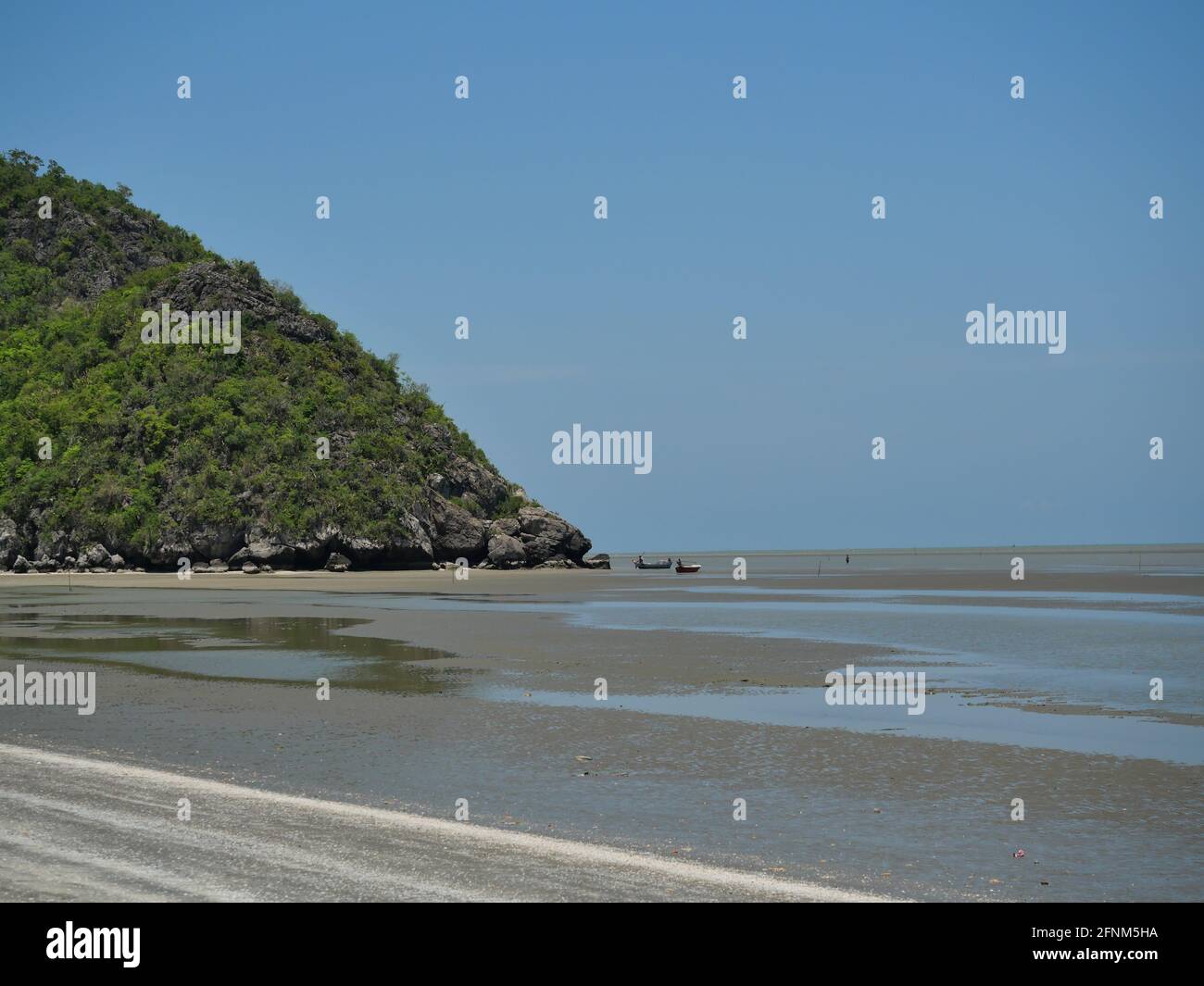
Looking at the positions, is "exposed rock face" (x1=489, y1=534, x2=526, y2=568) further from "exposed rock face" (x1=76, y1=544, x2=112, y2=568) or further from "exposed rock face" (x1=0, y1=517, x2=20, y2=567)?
"exposed rock face" (x1=0, y1=517, x2=20, y2=567)

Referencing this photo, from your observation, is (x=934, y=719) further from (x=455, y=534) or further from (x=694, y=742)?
(x=455, y=534)

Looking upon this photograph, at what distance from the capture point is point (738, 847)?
1016 centimetres

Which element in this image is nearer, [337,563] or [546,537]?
[337,563]

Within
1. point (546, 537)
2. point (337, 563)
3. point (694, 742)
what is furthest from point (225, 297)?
point (694, 742)

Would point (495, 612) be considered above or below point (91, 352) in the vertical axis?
below

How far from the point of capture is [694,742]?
15.9 metres

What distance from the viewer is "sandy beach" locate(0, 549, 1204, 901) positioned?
9.88 meters

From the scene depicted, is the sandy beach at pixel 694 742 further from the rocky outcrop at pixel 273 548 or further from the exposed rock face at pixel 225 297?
the exposed rock face at pixel 225 297

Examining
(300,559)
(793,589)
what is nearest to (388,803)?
(793,589)

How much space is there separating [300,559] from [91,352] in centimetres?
3700

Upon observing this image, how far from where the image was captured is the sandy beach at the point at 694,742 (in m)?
9.88
